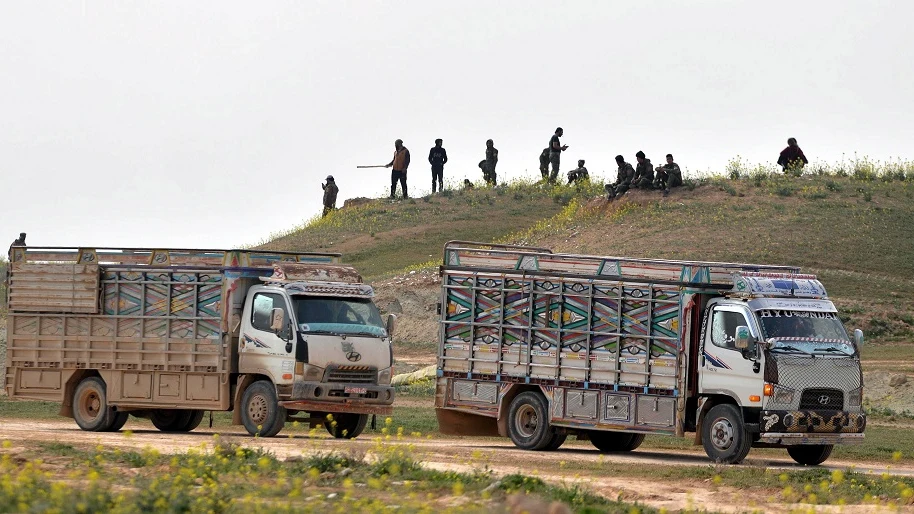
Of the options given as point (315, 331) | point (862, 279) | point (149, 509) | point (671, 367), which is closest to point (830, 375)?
point (671, 367)

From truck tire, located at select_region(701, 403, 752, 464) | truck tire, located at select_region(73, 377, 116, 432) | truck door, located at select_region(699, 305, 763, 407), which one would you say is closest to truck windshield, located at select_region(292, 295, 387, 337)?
truck tire, located at select_region(73, 377, 116, 432)

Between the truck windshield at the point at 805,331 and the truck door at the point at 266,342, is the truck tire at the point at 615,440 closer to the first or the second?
the truck windshield at the point at 805,331

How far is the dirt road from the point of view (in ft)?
57.1

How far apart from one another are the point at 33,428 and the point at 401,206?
3969cm

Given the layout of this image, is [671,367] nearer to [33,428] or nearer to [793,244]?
[33,428]

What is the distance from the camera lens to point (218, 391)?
2484 centimetres

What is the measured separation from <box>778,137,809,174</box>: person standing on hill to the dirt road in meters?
31.4

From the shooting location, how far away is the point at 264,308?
24.5 meters

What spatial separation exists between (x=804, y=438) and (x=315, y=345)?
7.69 meters

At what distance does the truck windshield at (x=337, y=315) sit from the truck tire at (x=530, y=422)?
103 inches

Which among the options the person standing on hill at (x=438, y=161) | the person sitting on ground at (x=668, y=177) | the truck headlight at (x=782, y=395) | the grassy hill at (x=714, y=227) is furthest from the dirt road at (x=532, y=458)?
the person standing on hill at (x=438, y=161)

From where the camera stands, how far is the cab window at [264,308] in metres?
24.3

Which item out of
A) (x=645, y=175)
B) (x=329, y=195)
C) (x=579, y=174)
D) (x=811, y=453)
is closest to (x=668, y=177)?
(x=645, y=175)

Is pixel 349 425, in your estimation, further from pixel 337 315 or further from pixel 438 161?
pixel 438 161
